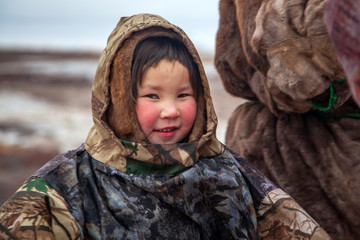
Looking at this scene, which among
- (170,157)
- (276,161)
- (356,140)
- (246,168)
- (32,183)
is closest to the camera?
(32,183)

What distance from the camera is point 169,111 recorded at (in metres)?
1.54

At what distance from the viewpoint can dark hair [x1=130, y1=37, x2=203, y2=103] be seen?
1558 mm

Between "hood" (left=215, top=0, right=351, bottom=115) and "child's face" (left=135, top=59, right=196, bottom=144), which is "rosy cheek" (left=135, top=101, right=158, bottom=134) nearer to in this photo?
"child's face" (left=135, top=59, right=196, bottom=144)

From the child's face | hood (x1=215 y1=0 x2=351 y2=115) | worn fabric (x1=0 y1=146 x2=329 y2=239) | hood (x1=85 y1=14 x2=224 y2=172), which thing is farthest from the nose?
hood (x1=215 y1=0 x2=351 y2=115)

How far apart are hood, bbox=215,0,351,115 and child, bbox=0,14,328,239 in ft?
0.94

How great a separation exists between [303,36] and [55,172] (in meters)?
1.03

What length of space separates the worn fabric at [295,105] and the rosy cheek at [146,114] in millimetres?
512

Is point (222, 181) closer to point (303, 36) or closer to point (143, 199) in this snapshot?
point (143, 199)

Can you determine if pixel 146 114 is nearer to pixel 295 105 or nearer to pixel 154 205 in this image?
pixel 154 205

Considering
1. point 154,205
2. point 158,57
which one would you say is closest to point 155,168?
point 154,205

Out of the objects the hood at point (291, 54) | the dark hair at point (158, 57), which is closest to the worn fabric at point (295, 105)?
the hood at point (291, 54)

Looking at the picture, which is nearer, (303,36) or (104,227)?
(104,227)

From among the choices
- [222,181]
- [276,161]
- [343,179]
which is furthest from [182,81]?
[343,179]

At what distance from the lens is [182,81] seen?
1.58 meters
